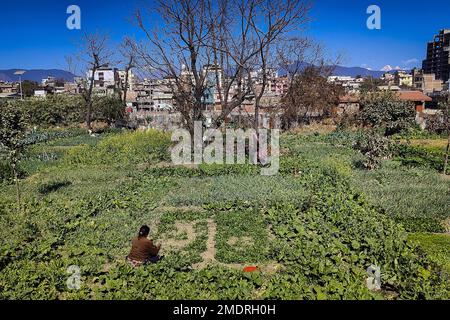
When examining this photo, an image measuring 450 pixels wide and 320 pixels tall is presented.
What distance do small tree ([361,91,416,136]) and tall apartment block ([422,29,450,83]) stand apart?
9326 cm

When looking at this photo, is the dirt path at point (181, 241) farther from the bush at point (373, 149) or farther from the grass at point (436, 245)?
the bush at point (373, 149)

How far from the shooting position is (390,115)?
28859mm

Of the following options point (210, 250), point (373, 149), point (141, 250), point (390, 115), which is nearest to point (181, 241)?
point (210, 250)

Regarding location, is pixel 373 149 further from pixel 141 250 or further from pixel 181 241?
pixel 141 250

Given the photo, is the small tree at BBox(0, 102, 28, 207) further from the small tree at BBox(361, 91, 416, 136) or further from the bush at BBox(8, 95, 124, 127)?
the bush at BBox(8, 95, 124, 127)

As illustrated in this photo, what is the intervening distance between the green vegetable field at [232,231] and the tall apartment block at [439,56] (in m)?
113

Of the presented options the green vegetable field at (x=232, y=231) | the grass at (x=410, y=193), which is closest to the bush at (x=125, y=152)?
the green vegetable field at (x=232, y=231)

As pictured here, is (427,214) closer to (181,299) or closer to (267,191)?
(267,191)

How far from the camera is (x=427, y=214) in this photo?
413 inches

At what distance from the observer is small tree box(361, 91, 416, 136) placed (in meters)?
28.3

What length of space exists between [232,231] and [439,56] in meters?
136

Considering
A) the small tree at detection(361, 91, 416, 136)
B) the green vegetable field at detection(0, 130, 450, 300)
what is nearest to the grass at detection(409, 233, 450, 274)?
the green vegetable field at detection(0, 130, 450, 300)

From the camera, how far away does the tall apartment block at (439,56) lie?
115438 millimetres
